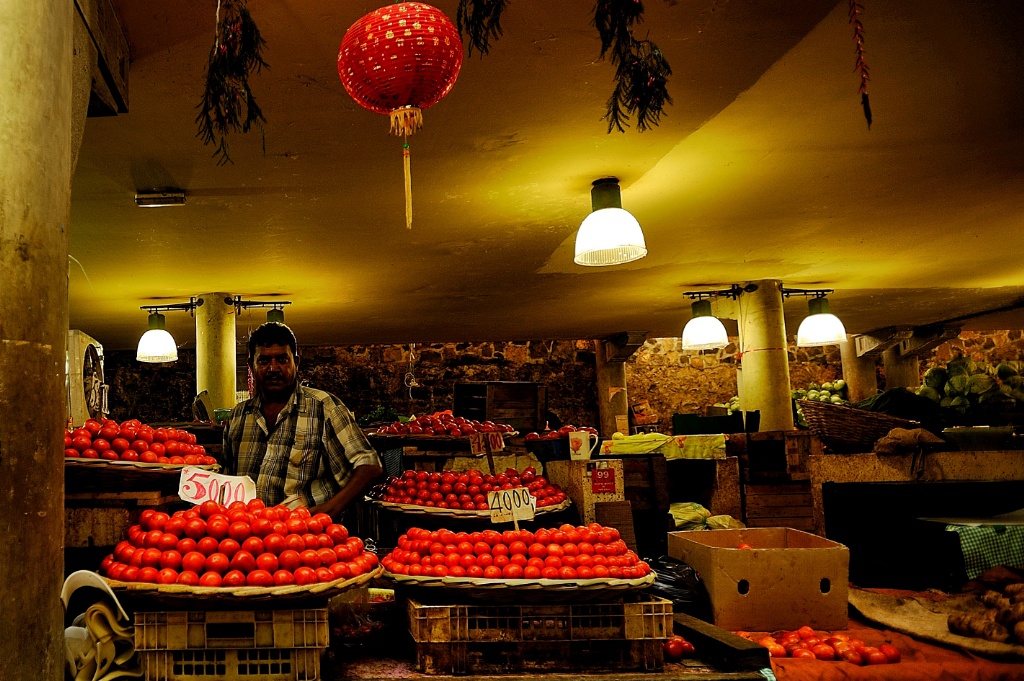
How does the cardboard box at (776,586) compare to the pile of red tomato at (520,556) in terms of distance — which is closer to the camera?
the pile of red tomato at (520,556)

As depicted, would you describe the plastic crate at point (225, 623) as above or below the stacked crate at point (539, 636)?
above

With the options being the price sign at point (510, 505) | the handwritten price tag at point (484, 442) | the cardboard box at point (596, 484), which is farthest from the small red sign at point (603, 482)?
the price sign at point (510, 505)

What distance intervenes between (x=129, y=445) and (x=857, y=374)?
15.0 m

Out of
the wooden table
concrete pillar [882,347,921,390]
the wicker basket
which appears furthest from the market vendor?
concrete pillar [882,347,921,390]

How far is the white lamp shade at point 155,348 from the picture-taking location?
9.42 metres

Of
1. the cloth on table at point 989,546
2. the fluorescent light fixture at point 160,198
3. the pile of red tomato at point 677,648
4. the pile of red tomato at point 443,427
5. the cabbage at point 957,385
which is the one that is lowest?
the cloth on table at point 989,546

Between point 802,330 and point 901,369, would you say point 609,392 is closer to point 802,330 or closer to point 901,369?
point 901,369

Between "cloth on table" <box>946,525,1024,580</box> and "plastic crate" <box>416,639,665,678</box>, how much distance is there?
3.51m

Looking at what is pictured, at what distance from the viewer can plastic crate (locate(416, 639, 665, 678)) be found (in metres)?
2.58

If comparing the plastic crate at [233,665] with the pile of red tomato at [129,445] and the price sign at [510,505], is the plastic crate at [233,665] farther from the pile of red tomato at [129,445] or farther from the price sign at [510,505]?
the price sign at [510,505]

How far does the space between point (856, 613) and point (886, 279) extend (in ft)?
22.8

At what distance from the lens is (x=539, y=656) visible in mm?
2650

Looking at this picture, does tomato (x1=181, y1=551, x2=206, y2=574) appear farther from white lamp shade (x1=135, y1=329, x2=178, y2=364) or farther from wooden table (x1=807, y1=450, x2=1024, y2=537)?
white lamp shade (x1=135, y1=329, x2=178, y2=364)

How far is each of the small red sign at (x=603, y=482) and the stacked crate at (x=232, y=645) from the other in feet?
10.3
